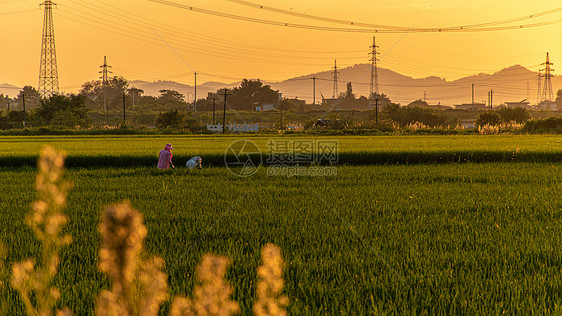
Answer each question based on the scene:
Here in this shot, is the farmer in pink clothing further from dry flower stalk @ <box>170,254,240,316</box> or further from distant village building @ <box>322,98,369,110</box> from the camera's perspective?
distant village building @ <box>322,98,369,110</box>

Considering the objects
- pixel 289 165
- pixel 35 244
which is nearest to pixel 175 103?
pixel 289 165

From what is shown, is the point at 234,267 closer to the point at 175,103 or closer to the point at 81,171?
the point at 81,171

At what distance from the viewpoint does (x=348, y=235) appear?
18.7 feet

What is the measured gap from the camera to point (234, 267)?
14.3 feet

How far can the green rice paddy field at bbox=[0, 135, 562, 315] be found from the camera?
11.9 feet

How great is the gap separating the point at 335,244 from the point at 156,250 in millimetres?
2271

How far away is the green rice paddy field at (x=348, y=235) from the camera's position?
362cm

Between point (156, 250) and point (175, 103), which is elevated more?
point (175, 103)

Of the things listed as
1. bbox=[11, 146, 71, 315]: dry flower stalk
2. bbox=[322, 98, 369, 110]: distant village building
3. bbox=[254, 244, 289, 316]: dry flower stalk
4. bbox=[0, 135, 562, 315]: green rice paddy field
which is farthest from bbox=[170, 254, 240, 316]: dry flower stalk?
bbox=[322, 98, 369, 110]: distant village building

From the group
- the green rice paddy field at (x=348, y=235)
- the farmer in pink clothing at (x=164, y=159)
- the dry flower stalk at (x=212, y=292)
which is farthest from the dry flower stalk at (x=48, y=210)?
the farmer in pink clothing at (x=164, y=159)

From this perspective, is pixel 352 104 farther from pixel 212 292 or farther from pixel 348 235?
pixel 212 292

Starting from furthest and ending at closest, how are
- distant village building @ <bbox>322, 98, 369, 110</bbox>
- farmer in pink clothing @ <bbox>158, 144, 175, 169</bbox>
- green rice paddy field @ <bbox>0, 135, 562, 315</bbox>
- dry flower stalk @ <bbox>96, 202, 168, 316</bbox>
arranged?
distant village building @ <bbox>322, 98, 369, 110</bbox>, farmer in pink clothing @ <bbox>158, 144, 175, 169</bbox>, green rice paddy field @ <bbox>0, 135, 562, 315</bbox>, dry flower stalk @ <bbox>96, 202, 168, 316</bbox>

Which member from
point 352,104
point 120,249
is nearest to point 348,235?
point 120,249

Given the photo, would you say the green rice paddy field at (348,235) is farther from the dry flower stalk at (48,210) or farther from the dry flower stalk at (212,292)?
the dry flower stalk at (48,210)
